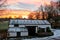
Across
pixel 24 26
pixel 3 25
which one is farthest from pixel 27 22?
pixel 3 25

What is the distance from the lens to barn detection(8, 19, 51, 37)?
122 inches

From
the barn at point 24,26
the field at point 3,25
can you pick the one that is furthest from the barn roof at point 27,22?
the field at point 3,25

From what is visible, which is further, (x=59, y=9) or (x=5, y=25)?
(x=59, y=9)

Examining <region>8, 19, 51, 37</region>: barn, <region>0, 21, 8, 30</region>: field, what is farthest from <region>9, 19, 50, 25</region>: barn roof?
<region>0, 21, 8, 30</region>: field

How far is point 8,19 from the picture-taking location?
312 cm

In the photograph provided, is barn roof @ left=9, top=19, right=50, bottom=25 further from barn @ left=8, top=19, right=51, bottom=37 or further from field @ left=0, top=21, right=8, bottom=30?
field @ left=0, top=21, right=8, bottom=30

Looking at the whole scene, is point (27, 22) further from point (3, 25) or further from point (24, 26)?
point (3, 25)

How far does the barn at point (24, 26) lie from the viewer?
3105mm

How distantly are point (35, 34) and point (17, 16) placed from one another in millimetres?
497

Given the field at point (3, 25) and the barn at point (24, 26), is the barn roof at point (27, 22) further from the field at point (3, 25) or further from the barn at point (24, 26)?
the field at point (3, 25)

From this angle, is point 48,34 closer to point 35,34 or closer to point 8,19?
point 35,34

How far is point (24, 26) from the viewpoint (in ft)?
10.4

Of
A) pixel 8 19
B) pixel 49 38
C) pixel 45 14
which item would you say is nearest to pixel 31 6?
pixel 45 14

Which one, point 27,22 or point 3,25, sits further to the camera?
point 27,22
